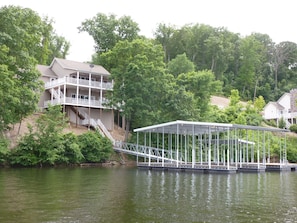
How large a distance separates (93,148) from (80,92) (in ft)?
38.8

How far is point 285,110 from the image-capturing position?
68812mm

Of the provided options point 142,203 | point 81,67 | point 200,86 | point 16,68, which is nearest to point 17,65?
point 16,68

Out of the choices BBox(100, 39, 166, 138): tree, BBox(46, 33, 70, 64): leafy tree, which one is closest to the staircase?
BBox(100, 39, 166, 138): tree

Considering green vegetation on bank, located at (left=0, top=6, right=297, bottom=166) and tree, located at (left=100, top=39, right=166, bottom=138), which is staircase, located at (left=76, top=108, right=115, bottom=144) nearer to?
green vegetation on bank, located at (left=0, top=6, right=297, bottom=166)

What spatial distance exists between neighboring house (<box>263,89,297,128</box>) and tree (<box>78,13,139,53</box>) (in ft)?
91.3

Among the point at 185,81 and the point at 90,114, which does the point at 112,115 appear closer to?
the point at 90,114

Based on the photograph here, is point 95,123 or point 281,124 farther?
point 281,124

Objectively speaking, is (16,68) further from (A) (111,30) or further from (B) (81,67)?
(A) (111,30)

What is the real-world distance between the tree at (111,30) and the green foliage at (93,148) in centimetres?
2434

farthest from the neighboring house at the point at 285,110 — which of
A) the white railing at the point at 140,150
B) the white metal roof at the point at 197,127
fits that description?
the white metal roof at the point at 197,127

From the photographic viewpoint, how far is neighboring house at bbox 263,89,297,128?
2630 inches

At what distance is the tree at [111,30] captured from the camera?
196 feet

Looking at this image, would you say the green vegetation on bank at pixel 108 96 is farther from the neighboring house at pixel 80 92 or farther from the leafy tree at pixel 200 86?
the neighboring house at pixel 80 92

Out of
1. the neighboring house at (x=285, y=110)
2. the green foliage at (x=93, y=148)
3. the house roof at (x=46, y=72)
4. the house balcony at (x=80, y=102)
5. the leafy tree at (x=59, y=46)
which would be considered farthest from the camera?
the leafy tree at (x=59, y=46)
